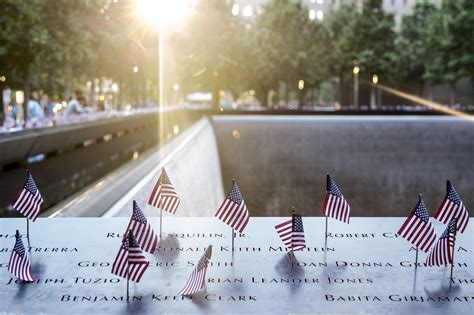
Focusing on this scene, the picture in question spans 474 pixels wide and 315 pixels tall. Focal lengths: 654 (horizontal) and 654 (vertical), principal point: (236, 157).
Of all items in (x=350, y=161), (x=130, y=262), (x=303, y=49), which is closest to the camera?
(x=130, y=262)

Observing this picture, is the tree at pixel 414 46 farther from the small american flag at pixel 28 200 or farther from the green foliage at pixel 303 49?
the small american flag at pixel 28 200

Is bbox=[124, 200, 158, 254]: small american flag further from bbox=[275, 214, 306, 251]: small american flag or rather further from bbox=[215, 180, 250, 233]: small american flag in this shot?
bbox=[275, 214, 306, 251]: small american flag

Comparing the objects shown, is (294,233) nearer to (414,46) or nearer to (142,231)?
(142,231)

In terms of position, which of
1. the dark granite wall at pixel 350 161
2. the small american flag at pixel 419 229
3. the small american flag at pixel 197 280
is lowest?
the dark granite wall at pixel 350 161

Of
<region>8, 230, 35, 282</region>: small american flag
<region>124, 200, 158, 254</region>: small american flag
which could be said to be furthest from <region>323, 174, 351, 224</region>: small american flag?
<region>8, 230, 35, 282</region>: small american flag

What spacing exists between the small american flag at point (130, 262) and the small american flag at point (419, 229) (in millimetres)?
1735

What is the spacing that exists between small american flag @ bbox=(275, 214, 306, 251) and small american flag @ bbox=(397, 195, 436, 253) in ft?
2.17

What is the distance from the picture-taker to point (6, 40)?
21.3 m

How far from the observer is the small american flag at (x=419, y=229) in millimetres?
4316

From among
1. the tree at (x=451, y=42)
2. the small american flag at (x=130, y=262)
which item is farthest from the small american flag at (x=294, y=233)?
the tree at (x=451, y=42)

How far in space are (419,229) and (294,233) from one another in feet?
2.72

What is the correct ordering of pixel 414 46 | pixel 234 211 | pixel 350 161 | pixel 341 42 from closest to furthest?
pixel 234 211 < pixel 350 161 < pixel 341 42 < pixel 414 46

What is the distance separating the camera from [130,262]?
3717 mm

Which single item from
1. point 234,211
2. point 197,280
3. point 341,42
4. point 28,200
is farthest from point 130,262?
point 341,42
